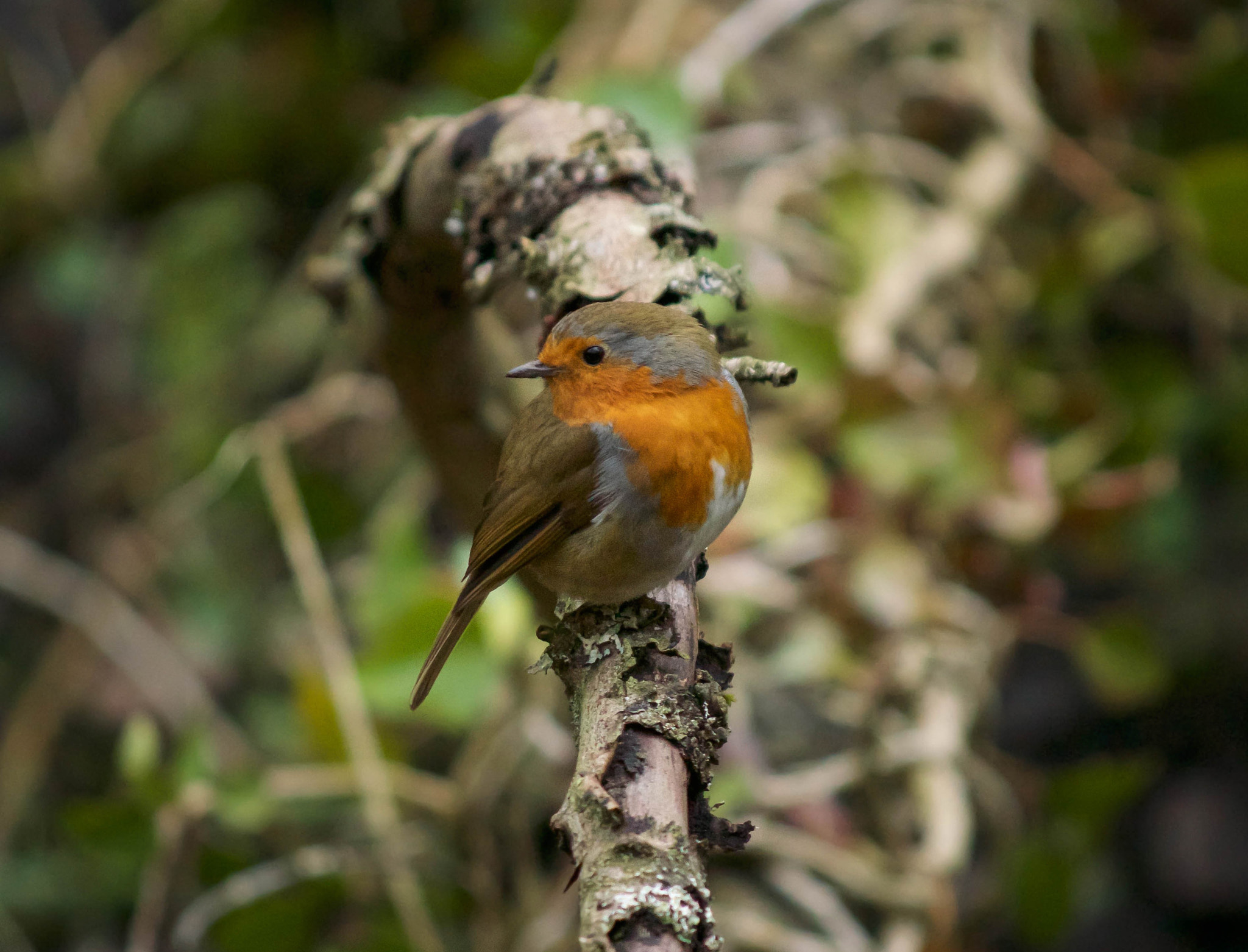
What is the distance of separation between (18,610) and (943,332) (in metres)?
2.66

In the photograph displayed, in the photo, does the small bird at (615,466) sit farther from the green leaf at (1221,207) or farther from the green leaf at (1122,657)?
the green leaf at (1221,207)

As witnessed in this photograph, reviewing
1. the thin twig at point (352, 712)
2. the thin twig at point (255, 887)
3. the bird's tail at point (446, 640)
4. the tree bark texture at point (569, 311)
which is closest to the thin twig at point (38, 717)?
the thin twig at point (255, 887)

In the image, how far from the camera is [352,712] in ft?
6.58

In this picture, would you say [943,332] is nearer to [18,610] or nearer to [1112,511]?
[1112,511]

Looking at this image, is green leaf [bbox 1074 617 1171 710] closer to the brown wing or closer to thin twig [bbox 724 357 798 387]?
thin twig [bbox 724 357 798 387]

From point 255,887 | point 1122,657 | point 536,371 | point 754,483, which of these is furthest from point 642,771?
point 1122,657

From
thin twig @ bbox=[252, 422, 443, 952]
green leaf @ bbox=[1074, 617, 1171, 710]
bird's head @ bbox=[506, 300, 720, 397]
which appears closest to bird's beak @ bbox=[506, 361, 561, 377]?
bird's head @ bbox=[506, 300, 720, 397]

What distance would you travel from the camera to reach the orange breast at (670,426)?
1.22m

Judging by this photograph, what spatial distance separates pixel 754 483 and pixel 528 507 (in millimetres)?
808

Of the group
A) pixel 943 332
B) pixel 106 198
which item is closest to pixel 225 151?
pixel 106 198

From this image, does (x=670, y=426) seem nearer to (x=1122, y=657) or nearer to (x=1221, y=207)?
(x=1122, y=657)

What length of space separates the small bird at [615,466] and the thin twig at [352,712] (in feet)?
2.32

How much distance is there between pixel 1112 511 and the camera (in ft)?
6.82

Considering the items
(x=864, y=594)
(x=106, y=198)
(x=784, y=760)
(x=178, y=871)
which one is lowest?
(x=178, y=871)
